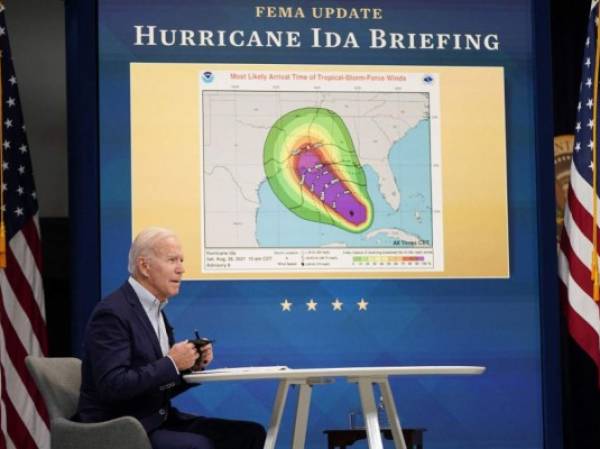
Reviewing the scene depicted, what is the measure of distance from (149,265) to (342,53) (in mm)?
2082

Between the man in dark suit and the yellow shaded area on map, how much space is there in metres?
1.45

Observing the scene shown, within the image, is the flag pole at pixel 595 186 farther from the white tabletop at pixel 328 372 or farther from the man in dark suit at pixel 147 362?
the man in dark suit at pixel 147 362

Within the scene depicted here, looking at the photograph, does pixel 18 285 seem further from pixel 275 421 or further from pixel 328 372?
pixel 328 372

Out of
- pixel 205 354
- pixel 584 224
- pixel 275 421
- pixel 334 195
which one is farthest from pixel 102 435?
pixel 584 224

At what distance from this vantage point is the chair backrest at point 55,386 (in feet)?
13.4

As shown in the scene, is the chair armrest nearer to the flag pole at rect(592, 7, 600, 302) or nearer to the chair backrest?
the chair backrest

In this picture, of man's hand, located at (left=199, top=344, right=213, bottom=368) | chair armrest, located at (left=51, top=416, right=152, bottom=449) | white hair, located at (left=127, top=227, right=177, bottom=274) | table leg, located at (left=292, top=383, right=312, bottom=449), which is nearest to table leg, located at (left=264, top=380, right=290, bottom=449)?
table leg, located at (left=292, top=383, right=312, bottom=449)

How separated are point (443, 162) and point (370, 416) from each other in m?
2.13

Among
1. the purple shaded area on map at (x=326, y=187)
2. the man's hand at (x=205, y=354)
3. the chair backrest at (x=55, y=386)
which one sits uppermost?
the purple shaded area on map at (x=326, y=187)

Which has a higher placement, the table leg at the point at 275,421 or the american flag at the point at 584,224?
the american flag at the point at 584,224

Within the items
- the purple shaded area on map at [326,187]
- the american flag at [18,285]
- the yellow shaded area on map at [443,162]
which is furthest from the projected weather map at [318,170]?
the american flag at [18,285]

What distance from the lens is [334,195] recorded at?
580 cm

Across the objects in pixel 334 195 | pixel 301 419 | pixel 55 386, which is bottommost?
pixel 301 419

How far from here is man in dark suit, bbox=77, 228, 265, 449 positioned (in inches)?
153
